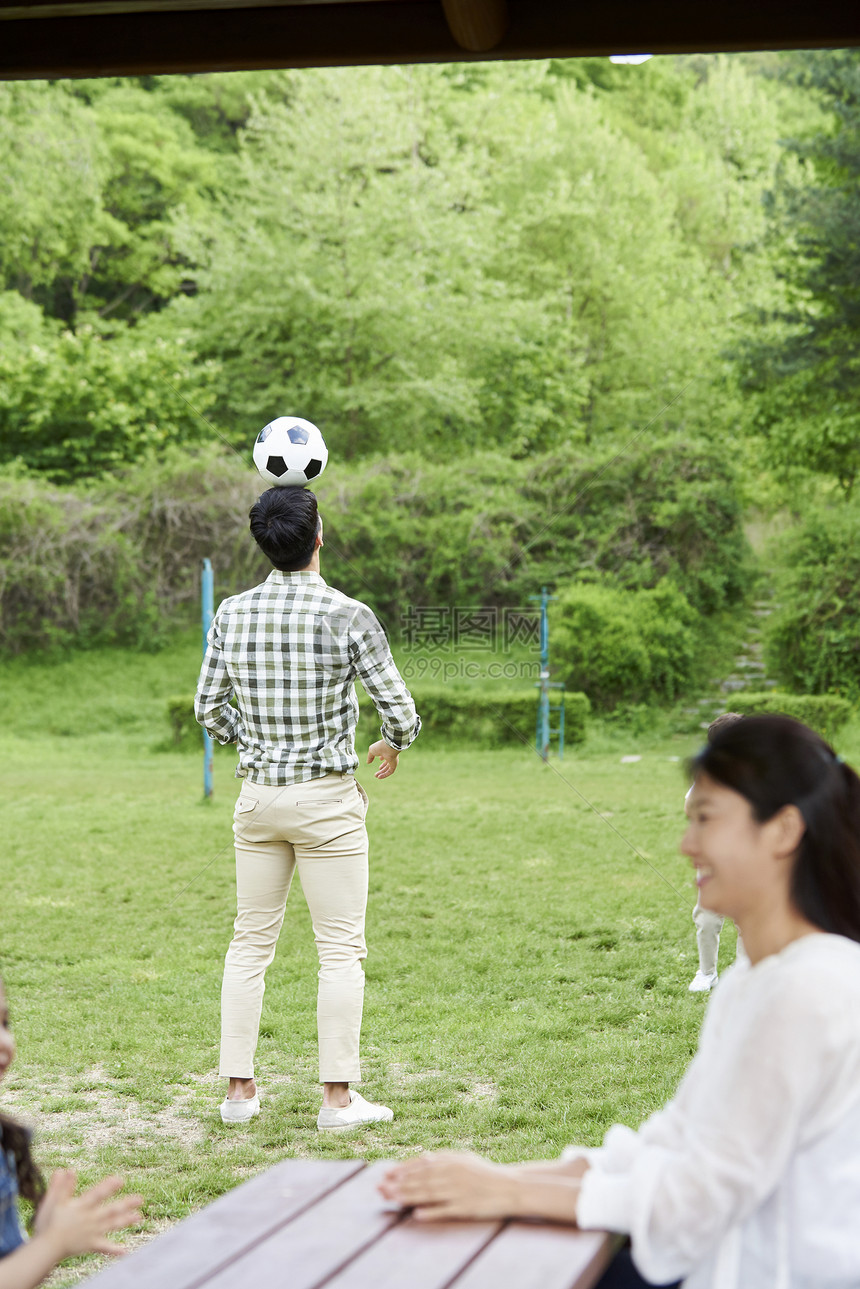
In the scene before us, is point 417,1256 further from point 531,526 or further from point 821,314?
point 821,314

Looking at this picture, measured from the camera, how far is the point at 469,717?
1198 centimetres

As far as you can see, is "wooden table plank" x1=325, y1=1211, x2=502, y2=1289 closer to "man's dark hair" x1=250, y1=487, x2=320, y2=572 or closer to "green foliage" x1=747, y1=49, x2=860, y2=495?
"man's dark hair" x1=250, y1=487, x2=320, y2=572

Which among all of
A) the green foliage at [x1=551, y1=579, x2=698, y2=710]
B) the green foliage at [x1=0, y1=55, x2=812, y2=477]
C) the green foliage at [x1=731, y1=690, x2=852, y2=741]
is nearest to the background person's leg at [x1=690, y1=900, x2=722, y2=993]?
the green foliage at [x1=731, y1=690, x2=852, y2=741]

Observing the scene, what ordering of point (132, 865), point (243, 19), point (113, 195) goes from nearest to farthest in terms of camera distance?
1. point (243, 19)
2. point (132, 865)
3. point (113, 195)

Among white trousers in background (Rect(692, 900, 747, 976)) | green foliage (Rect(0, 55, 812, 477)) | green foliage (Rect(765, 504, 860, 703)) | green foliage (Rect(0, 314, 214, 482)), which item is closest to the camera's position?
white trousers in background (Rect(692, 900, 747, 976))

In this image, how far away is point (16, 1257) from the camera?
130 centimetres

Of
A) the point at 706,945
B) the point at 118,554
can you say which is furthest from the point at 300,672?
the point at 118,554

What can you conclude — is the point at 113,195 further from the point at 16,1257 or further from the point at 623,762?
the point at 16,1257

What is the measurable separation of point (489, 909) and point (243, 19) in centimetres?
435

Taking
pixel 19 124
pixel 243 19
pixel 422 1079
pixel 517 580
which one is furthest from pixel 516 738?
pixel 19 124

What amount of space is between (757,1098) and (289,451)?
3.71m

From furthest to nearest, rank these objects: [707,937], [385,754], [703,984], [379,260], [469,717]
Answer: [379,260], [469,717], [703,984], [707,937], [385,754]

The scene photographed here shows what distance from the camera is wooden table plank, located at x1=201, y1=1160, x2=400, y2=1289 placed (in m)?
1.24

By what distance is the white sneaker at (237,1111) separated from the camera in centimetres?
342
